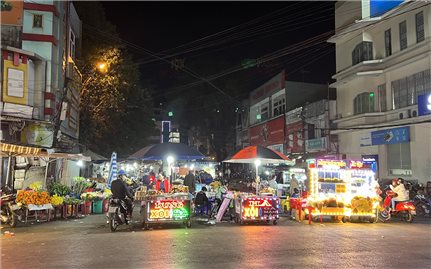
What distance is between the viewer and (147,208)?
41.2ft

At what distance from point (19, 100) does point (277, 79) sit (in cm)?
2606

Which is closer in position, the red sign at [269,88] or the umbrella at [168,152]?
the umbrella at [168,152]

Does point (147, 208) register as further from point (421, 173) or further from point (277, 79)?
point (277, 79)

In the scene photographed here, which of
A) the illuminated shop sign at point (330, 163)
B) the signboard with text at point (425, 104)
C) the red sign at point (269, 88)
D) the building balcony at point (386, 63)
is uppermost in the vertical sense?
the red sign at point (269, 88)

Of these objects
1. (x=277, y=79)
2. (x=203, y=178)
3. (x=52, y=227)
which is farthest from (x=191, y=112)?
(x=52, y=227)

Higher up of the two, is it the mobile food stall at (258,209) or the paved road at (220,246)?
the mobile food stall at (258,209)

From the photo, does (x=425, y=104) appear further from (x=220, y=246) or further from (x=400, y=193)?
(x=220, y=246)

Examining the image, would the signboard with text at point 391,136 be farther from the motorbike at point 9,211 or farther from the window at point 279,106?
the motorbike at point 9,211

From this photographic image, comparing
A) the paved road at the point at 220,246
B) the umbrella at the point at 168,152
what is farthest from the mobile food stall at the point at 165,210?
the umbrella at the point at 168,152

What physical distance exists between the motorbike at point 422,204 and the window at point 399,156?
4.58 meters

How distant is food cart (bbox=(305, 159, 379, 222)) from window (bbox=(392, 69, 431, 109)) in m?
7.95

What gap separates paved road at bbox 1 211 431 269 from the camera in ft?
25.6

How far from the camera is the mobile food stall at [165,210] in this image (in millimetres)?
12594

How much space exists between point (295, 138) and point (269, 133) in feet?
21.8
